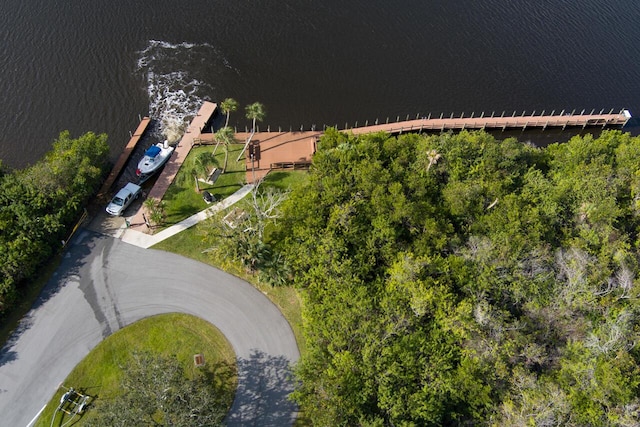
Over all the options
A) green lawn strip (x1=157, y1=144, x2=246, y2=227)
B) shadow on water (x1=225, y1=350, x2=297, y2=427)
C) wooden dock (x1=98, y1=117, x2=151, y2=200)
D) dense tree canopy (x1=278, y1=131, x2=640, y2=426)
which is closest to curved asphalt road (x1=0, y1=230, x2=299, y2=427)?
shadow on water (x1=225, y1=350, x2=297, y2=427)

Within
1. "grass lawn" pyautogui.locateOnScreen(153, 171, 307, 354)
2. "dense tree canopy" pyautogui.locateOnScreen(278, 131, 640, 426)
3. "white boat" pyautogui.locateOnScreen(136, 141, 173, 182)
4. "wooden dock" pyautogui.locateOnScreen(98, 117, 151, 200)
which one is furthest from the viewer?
"white boat" pyautogui.locateOnScreen(136, 141, 173, 182)

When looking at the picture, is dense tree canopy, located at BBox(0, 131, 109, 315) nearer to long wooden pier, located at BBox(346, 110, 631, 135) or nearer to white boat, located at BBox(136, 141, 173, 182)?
white boat, located at BBox(136, 141, 173, 182)

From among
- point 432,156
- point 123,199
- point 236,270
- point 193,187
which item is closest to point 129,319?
point 236,270

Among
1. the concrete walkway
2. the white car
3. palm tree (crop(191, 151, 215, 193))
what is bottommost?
the concrete walkway

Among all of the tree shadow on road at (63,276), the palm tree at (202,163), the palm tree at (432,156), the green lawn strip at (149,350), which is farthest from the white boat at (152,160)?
the palm tree at (432,156)

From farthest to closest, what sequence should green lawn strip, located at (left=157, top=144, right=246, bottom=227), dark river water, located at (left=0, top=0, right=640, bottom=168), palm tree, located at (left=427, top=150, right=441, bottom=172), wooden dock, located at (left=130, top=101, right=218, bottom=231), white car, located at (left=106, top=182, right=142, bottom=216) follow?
dark river water, located at (left=0, top=0, right=640, bottom=168) → green lawn strip, located at (left=157, top=144, right=246, bottom=227) → wooden dock, located at (left=130, top=101, right=218, bottom=231) → white car, located at (left=106, top=182, right=142, bottom=216) → palm tree, located at (left=427, top=150, right=441, bottom=172)

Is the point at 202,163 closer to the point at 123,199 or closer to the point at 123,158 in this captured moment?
the point at 123,199

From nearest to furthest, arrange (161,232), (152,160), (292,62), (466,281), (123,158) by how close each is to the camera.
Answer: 1. (466,281)
2. (161,232)
3. (152,160)
4. (123,158)
5. (292,62)
